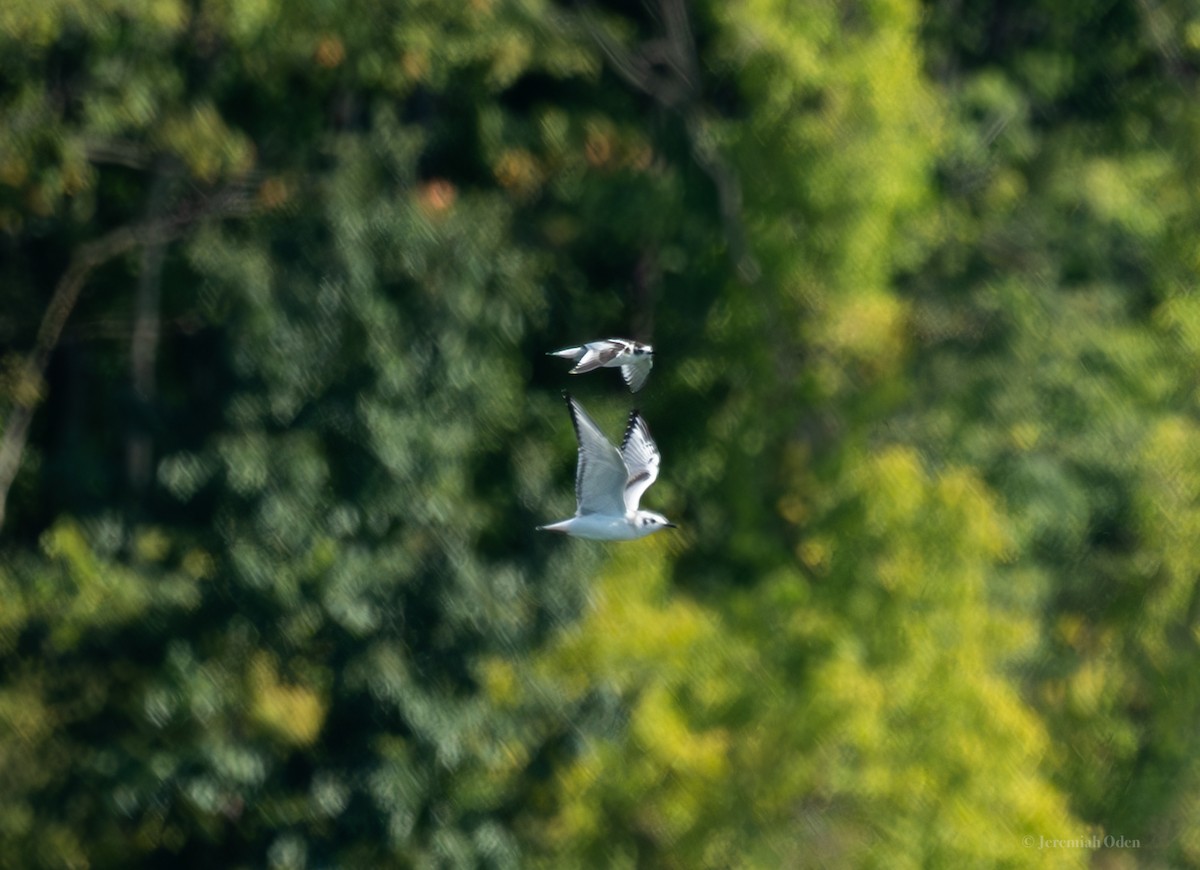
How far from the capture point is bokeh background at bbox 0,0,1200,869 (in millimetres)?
16094

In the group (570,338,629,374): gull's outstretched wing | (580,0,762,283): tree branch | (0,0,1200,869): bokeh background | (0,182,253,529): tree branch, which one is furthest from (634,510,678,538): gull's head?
(580,0,762,283): tree branch

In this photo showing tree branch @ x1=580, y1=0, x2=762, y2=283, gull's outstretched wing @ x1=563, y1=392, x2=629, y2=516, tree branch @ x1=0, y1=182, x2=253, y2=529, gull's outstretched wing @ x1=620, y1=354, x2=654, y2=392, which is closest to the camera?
gull's outstretched wing @ x1=563, y1=392, x2=629, y2=516

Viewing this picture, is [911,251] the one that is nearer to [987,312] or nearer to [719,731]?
[987,312]

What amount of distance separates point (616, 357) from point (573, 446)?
9254 millimetres

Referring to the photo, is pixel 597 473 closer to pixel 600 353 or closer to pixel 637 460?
pixel 600 353

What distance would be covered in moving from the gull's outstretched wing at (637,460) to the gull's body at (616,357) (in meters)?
0.18

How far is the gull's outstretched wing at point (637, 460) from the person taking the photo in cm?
977

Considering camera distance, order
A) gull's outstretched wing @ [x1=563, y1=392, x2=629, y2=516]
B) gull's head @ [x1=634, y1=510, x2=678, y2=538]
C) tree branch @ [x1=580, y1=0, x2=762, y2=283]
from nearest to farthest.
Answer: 1. gull's outstretched wing @ [x1=563, y1=392, x2=629, y2=516]
2. gull's head @ [x1=634, y1=510, x2=678, y2=538]
3. tree branch @ [x1=580, y1=0, x2=762, y2=283]

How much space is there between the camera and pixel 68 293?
20.6 metres

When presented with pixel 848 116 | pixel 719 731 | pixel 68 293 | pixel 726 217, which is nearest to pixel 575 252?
pixel 726 217

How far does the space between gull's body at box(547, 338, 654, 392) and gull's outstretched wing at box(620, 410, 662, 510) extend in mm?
178

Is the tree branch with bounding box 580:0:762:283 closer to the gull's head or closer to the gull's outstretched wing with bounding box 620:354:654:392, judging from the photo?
the gull's outstretched wing with bounding box 620:354:654:392

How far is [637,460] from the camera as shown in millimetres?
10320

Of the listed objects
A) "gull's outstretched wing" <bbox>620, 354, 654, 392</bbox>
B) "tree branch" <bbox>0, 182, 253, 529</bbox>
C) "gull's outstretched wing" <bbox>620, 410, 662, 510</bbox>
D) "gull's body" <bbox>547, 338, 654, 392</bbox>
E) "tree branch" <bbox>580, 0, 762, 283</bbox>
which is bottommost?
"tree branch" <bbox>0, 182, 253, 529</bbox>
